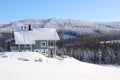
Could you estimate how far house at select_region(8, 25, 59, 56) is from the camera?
175 ft

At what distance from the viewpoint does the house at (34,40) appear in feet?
175

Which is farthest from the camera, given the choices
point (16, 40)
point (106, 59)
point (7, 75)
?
point (106, 59)

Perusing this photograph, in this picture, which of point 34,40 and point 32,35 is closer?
point 34,40

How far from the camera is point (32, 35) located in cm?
5459

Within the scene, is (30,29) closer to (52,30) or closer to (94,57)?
(52,30)

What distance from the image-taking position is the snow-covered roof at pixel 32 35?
175 feet

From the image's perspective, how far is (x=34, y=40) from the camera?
54.0m

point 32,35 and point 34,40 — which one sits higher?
point 32,35

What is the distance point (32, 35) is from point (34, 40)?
1191mm

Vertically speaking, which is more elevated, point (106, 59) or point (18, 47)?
point (18, 47)

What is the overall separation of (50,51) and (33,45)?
3.44 m

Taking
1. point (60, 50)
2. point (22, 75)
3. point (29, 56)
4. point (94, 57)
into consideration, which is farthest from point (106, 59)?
point (22, 75)

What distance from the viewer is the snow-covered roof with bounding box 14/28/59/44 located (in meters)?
53.4

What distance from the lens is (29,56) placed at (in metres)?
40.0
